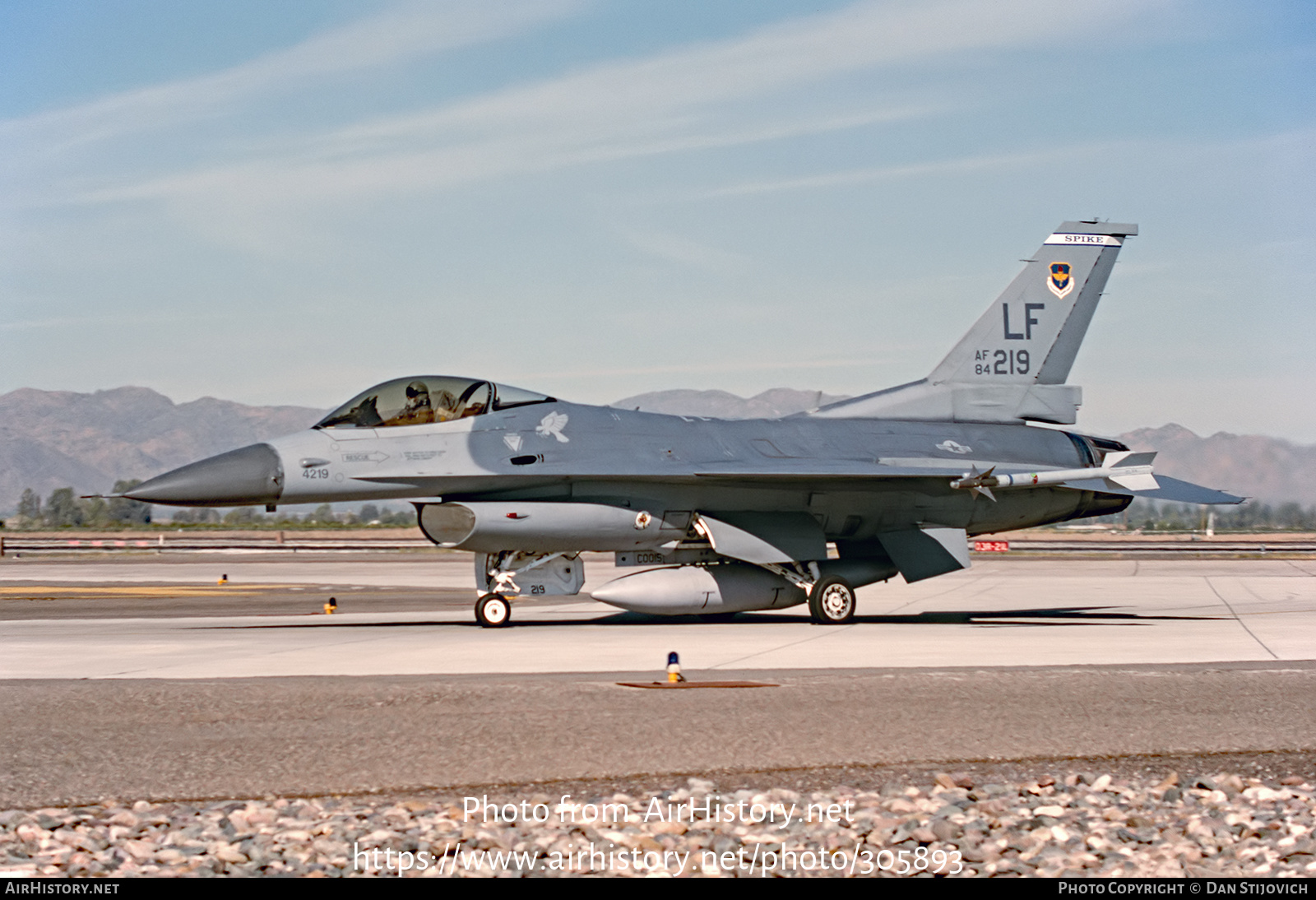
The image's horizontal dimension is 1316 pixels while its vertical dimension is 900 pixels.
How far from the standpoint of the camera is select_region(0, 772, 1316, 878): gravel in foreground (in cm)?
539

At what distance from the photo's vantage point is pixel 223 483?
15.6 meters

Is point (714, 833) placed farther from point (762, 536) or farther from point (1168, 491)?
point (1168, 491)

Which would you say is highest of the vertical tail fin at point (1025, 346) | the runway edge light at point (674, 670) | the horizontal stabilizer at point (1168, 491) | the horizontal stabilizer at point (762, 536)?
the vertical tail fin at point (1025, 346)

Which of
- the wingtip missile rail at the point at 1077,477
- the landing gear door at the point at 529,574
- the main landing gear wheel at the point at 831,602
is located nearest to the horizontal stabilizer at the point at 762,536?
the main landing gear wheel at the point at 831,602

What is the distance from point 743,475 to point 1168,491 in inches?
241

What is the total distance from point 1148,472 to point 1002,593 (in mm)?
7355

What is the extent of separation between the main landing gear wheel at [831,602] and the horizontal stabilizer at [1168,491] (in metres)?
3.35

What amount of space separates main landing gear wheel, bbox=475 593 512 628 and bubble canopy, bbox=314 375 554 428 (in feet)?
8.06

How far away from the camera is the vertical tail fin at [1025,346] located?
2055 centimetres

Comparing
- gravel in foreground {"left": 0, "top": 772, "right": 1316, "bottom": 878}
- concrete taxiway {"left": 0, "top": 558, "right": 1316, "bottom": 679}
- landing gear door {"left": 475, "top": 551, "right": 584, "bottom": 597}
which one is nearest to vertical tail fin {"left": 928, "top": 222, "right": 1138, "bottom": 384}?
concrete taxiway {"left": 0, "top": 558, "right": 1316, "bottom": 679}

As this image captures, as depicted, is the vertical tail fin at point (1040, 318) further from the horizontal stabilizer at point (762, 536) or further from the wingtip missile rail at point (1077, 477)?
the horizontal stabilizer at point (762, 536)

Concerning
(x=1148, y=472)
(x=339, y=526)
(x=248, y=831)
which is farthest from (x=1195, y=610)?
(x=339, y=526)

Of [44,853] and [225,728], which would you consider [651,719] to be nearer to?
[225,728]

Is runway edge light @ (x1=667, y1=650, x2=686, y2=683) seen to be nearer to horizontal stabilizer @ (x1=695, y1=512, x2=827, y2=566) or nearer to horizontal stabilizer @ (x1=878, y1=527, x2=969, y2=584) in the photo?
horizontal stabilizer @ (x1=695, y1=512, x2=827, y2=566)
